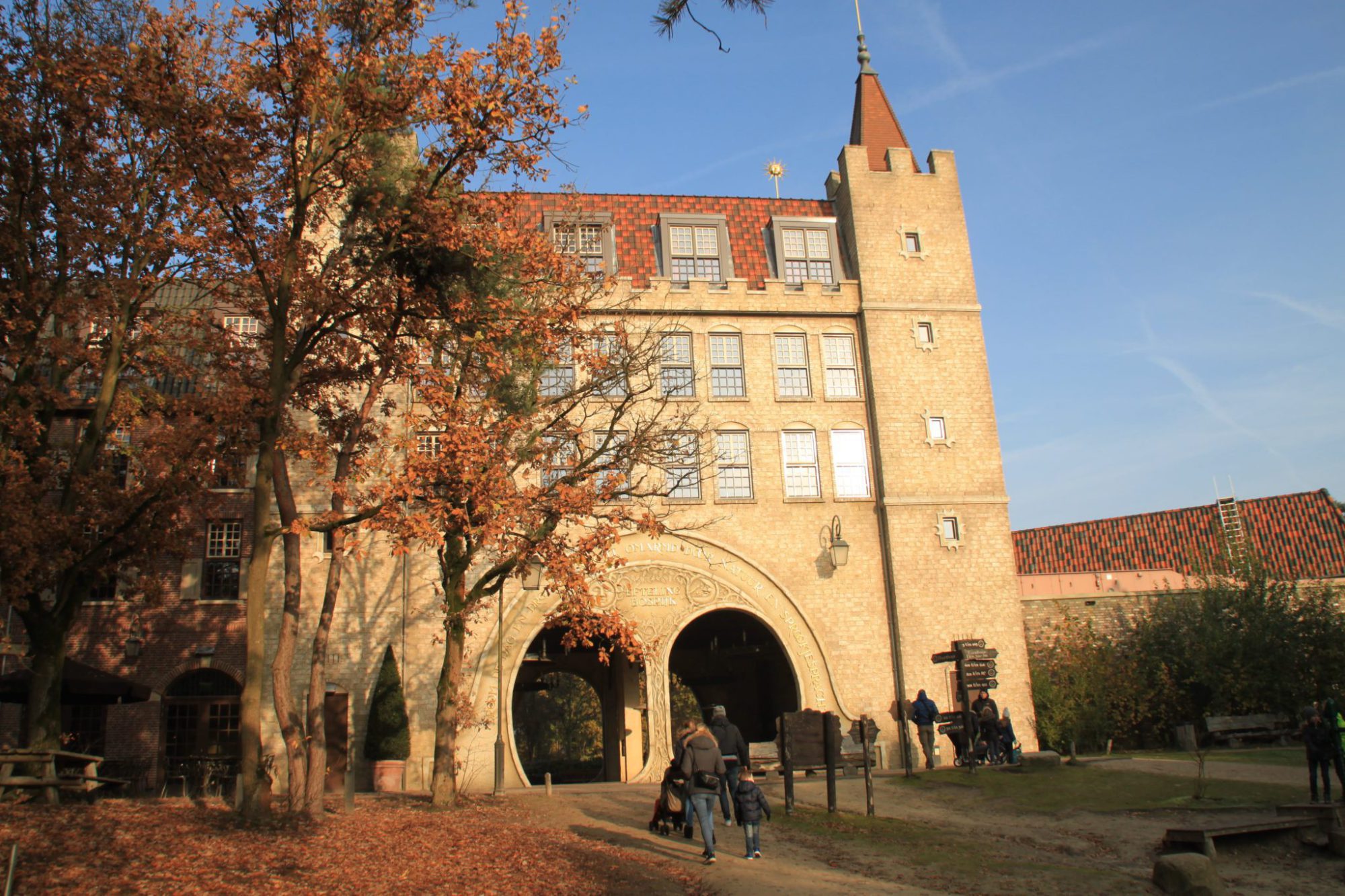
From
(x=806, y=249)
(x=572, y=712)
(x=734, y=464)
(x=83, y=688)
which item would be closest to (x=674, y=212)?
(x=806, y=249)

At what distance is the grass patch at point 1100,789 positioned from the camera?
16.6 m

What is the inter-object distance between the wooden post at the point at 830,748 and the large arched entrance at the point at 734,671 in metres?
15.5

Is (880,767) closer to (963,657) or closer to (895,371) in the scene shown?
(963,657)

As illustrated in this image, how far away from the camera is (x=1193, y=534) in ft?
153

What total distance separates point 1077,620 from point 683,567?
13.9 meters

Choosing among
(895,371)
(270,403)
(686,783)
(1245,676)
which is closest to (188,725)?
(270,403)

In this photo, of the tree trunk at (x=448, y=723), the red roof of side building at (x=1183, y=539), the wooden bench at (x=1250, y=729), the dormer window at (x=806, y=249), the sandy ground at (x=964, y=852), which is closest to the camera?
the sandy ground at (x=964, y=852)

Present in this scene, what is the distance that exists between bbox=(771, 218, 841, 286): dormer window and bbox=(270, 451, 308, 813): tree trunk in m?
17.0

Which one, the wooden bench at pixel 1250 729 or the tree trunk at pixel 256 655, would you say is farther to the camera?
the wooden bench at pixel 1250 729

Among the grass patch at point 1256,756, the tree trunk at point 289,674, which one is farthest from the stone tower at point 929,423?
the tree trunk at point 289,674

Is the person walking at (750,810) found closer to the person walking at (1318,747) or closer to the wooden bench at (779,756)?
the wooden bench at (779,756)

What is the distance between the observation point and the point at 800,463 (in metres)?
27.4

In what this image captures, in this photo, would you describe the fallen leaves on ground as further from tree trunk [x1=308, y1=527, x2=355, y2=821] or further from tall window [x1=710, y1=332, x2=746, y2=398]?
tall window [x1=710, y1=332, x2=746, y2=398]

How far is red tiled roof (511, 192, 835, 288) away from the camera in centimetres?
2897
